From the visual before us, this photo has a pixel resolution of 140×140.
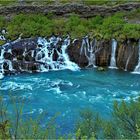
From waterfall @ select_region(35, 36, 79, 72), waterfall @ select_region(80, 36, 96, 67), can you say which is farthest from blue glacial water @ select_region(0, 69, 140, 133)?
waterfall @ select_region(80, 36, 96, 67)

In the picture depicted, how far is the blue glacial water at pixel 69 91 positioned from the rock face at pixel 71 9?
907cm

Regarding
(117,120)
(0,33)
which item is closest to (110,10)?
A: (0,33)

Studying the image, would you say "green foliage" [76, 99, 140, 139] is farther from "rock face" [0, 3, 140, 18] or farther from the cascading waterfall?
"rock face" [0, 3, 140, 18]

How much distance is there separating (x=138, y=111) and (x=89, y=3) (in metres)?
26.7

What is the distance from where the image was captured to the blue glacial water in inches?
1055

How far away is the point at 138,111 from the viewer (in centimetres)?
1716

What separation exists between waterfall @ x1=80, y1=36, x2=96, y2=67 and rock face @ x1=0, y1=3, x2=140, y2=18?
575cm

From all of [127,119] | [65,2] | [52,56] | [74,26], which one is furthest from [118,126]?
[65,2]

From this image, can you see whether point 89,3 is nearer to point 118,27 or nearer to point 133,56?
point 118,27

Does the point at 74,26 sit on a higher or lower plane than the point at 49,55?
higher

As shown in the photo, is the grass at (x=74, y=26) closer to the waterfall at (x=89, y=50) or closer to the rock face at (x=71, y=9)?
the waterfall at (x=89, y=50)

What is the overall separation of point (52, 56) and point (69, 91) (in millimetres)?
6487

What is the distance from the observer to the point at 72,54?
35656 millimetres

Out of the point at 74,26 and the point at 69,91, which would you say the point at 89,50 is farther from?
the point at 69,91
